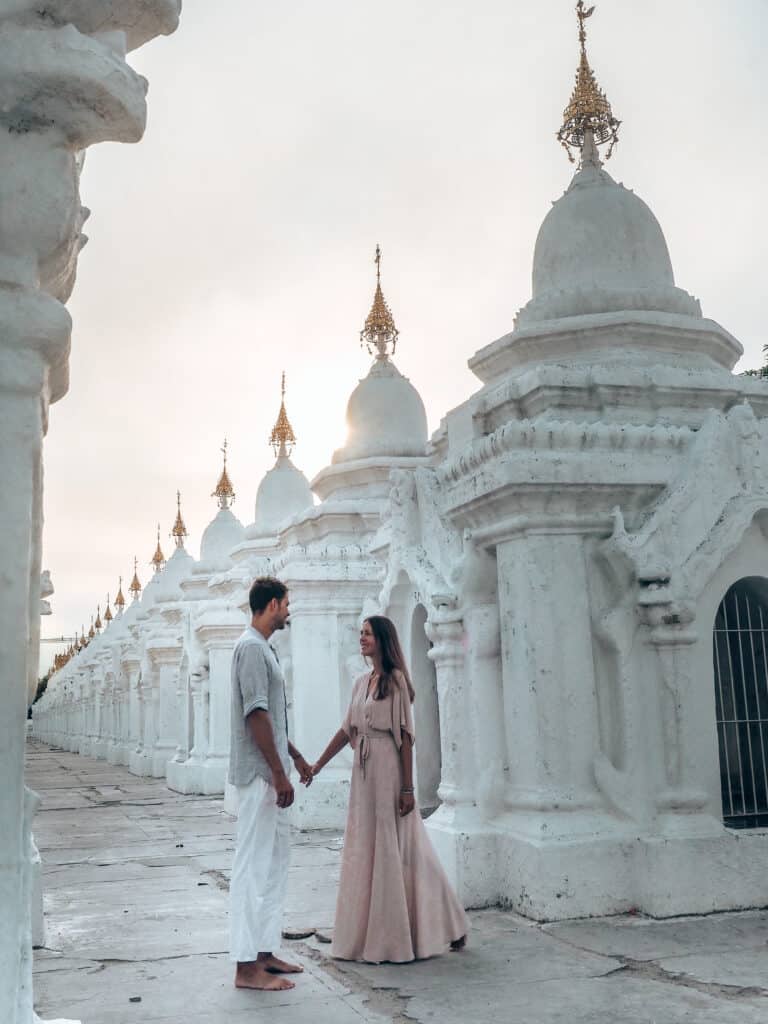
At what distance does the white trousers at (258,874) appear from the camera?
15.6ft

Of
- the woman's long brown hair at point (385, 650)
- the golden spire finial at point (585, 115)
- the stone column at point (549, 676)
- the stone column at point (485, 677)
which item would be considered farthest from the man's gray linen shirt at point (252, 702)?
the golden spire finial at point (585, 115)

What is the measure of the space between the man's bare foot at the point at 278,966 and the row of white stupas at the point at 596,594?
1607 millimetres

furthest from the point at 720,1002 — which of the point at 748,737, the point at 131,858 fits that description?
the point at 131,858

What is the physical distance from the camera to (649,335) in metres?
7.49

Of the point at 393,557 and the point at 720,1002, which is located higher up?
the point at 393,557

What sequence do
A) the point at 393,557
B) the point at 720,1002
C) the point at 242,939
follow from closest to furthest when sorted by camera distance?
the point at 720,1002, the point at 242,939, the point at 393,557

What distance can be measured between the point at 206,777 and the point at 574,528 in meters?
10.5

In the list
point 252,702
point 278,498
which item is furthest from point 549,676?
point 278,498

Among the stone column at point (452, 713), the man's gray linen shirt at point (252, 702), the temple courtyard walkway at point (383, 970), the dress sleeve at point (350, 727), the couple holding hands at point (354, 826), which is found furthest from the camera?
the stone column at point (452, 713)

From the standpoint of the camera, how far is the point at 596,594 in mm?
6543

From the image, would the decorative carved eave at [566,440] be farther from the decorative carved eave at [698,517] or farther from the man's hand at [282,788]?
the man's hand at [282,788]

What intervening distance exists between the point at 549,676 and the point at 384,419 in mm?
7361

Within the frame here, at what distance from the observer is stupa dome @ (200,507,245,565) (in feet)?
69.3

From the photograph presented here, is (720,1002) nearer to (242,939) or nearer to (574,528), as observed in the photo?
(242,939)
